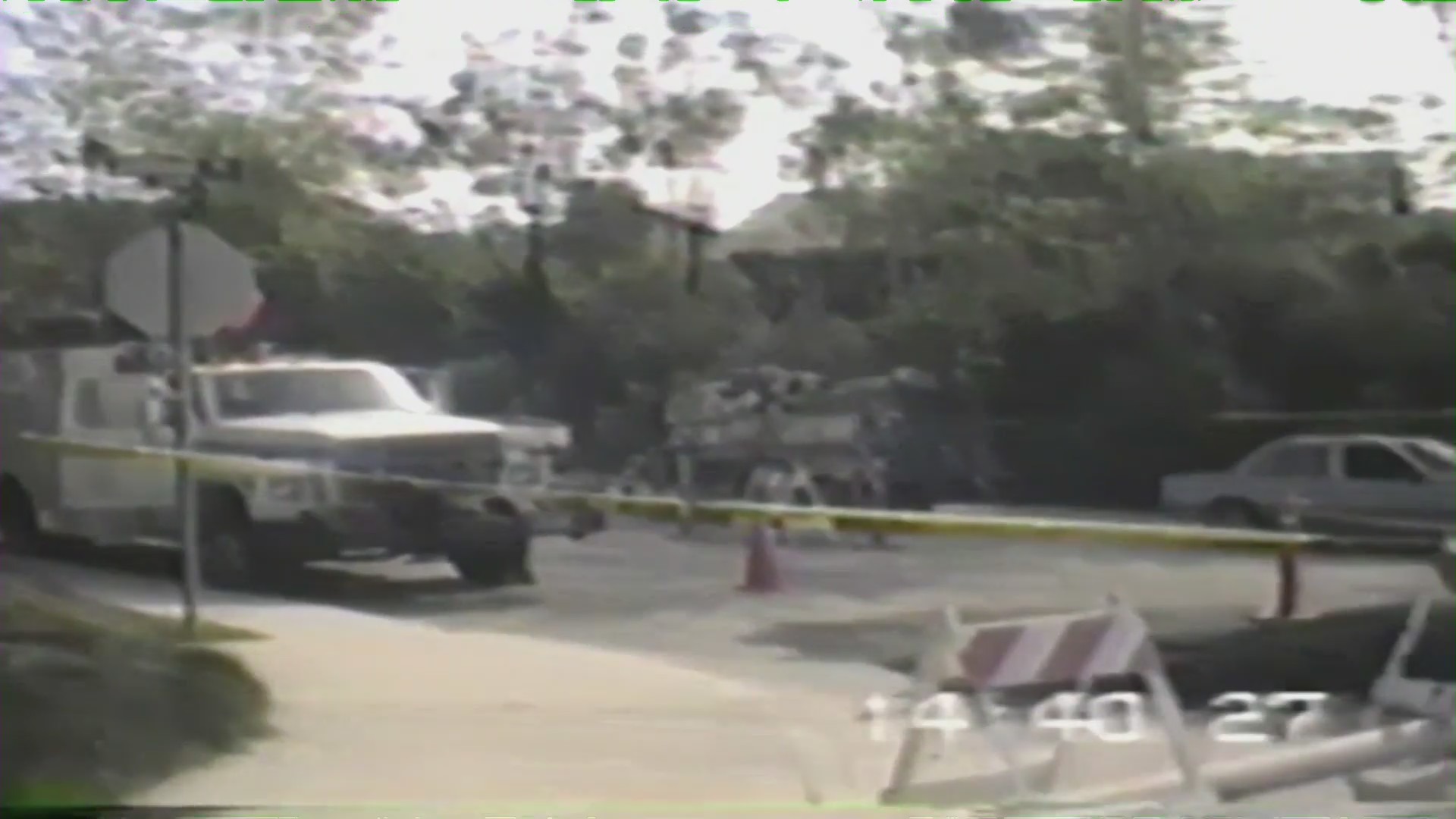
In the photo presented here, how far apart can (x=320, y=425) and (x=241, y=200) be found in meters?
0.27

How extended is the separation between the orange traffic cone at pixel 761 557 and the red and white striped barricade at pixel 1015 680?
19 cm

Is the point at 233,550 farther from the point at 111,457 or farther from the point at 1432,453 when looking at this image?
the point at 1432,453

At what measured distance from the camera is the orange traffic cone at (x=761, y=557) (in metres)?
1.68

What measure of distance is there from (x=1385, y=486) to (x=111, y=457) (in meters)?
1.42

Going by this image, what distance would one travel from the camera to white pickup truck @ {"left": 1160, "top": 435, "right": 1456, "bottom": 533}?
1663 millimetres

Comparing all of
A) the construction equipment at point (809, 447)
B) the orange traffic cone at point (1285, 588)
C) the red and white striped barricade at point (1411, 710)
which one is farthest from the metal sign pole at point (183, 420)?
the red and white striped barricade at point (1411, 710)

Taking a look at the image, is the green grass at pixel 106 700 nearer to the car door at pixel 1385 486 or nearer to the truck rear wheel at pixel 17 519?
the truck rear wheel at pixel 17 519

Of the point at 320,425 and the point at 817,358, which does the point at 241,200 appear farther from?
the point at 817,358

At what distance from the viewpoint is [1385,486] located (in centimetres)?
169

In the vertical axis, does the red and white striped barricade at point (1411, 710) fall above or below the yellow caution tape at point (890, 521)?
below

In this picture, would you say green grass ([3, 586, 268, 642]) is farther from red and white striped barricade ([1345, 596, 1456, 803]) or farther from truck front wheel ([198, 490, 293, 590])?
red and white striped barricade ([1345, 596, 1456, 803])

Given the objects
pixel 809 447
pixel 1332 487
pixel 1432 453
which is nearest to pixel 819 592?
pixel 809 447
